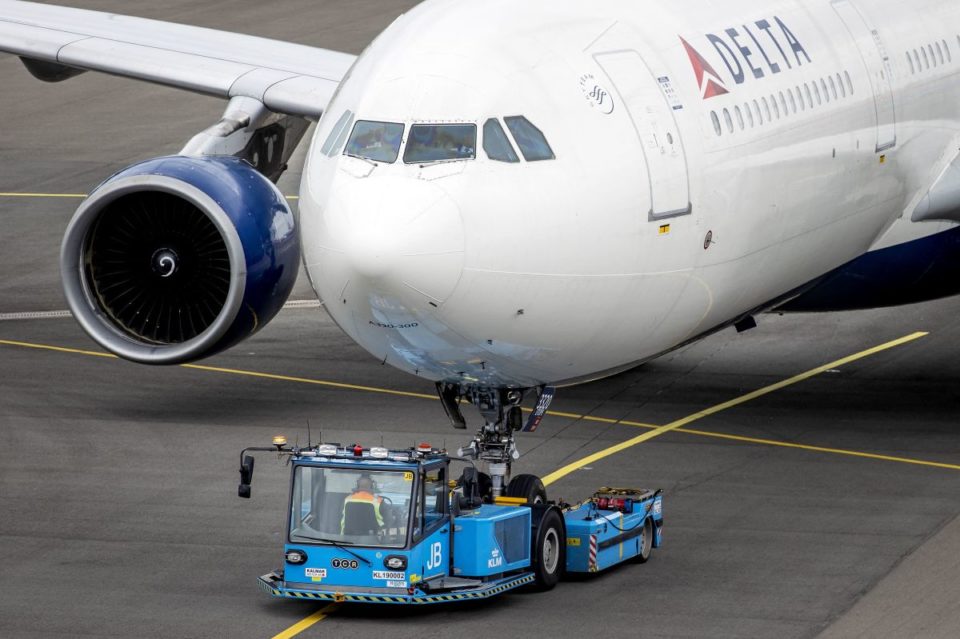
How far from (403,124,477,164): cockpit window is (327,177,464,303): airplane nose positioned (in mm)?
340

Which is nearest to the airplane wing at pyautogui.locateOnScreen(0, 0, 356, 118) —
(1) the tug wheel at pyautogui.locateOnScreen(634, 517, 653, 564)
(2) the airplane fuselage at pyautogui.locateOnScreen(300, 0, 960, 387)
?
(2) the airplane fuselage at pyautogui.locateOnScreen(300, 0, 960, 387)

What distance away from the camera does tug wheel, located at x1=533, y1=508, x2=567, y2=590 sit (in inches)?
792

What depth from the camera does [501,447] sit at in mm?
20406

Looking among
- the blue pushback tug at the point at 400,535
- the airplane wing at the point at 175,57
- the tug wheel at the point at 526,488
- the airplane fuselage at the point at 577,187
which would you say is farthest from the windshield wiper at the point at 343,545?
the airplane wing at the point at 175,57

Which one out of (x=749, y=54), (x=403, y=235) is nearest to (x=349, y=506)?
(x=403, y=235)

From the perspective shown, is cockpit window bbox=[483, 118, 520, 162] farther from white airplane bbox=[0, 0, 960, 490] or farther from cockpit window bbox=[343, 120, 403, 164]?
cockpit window bbox=[343, 120, 403, 164]

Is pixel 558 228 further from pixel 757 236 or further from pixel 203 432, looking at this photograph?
pixel 203 432

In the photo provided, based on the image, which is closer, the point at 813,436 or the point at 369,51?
the point at 369,51

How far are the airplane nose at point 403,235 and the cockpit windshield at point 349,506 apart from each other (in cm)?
248

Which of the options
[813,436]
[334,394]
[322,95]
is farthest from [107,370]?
[813,436]

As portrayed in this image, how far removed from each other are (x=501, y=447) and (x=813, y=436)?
309 inches

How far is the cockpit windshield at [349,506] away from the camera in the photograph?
64.2ft

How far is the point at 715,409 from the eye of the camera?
28.5m

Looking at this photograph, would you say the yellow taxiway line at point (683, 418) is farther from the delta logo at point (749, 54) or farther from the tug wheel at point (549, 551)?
the delta logo at point (749, 54)
